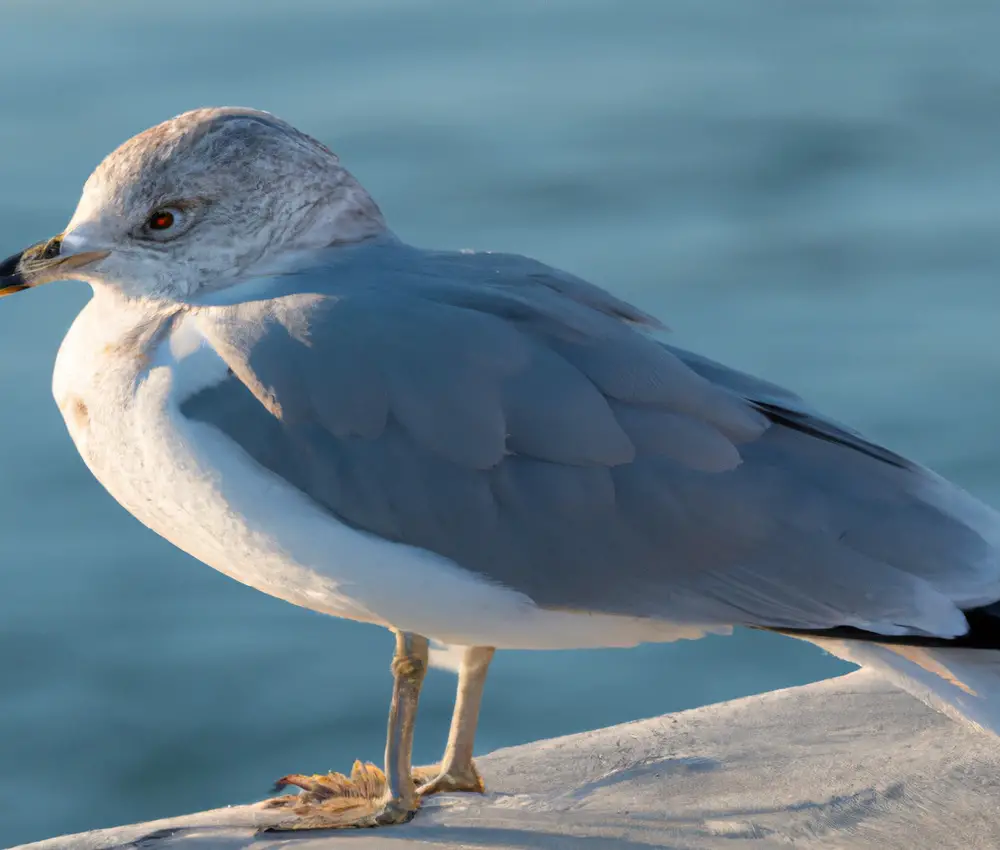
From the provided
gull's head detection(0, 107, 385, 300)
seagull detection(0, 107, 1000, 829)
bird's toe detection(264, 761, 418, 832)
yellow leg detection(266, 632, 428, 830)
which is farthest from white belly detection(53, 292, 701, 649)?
bird's toe detection(264, 761, 418, 832)

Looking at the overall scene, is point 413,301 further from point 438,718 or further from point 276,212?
point 438,718

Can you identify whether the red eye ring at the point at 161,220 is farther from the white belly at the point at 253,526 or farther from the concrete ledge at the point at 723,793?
the concrete ledge at the point at 723,793

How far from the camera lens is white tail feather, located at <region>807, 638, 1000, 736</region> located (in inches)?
136

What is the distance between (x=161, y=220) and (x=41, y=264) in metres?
0.28

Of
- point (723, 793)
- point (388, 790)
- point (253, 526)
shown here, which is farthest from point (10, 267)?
point (723, 793)

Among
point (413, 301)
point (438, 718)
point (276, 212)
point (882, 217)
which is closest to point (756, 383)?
point (413, 301)

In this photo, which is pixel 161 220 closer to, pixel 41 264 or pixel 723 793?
pixel 41 264

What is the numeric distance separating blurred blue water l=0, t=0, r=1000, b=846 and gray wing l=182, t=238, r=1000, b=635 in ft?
7.32

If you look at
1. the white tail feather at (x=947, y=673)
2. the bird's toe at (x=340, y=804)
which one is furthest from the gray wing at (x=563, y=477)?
the bird's toe at (x=340, y=804)

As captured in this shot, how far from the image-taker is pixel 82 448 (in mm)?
3834

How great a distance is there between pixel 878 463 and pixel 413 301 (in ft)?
3.09

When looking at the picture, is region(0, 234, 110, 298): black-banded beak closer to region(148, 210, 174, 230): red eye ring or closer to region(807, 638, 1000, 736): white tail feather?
region(148, 210, 174, 230): red eye ring

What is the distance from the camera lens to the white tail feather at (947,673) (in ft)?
11.3

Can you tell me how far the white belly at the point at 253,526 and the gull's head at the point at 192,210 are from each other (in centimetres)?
14
